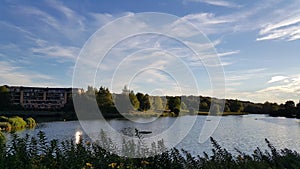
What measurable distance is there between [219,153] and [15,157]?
14.2 feet

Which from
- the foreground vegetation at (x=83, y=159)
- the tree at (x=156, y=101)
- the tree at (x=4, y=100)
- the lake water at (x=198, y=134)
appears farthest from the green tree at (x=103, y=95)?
the tree at (x=4, y=100)

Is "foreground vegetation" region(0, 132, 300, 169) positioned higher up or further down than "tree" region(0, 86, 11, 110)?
further down

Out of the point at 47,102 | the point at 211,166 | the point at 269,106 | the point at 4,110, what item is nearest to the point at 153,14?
the point at 211,166

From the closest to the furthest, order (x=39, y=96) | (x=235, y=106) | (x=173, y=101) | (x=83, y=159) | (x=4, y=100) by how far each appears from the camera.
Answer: (x=83, y=159) < (x=173, y=101) < (x=4, y=100) < (x=39, y=96) < (x=235, y=106)

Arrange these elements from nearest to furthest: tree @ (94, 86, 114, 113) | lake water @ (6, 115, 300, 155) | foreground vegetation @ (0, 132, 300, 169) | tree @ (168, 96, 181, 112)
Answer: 1. foreground vegetation @ (0, 132, 300, 169)
2. tree @ (94, 86, 114, 113)
3. tree @ (168, 96, 181, 112)
4. lake water @ (6, 115, 300, 155)

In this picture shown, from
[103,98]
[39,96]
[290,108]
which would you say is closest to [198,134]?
[103,98]

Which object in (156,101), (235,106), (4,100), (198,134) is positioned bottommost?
(198,134)

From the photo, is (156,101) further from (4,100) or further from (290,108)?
(290,108)

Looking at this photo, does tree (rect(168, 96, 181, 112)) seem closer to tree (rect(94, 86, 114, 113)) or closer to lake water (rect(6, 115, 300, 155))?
lake water (rect(6, 115, 300, 155))

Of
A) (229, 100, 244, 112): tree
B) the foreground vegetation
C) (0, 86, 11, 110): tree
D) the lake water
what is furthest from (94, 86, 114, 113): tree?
(229, 100, 244, 112): tree

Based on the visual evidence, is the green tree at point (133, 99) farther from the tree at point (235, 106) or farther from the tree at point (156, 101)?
the tree at point (235, 106)

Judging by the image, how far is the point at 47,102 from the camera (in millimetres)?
112875

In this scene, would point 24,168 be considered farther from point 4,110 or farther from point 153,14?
point 4,110

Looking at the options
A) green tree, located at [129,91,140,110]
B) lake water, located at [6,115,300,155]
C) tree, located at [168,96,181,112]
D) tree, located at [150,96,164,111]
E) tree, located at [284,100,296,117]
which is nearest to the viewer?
green tree, located at [129,91,140,110]
